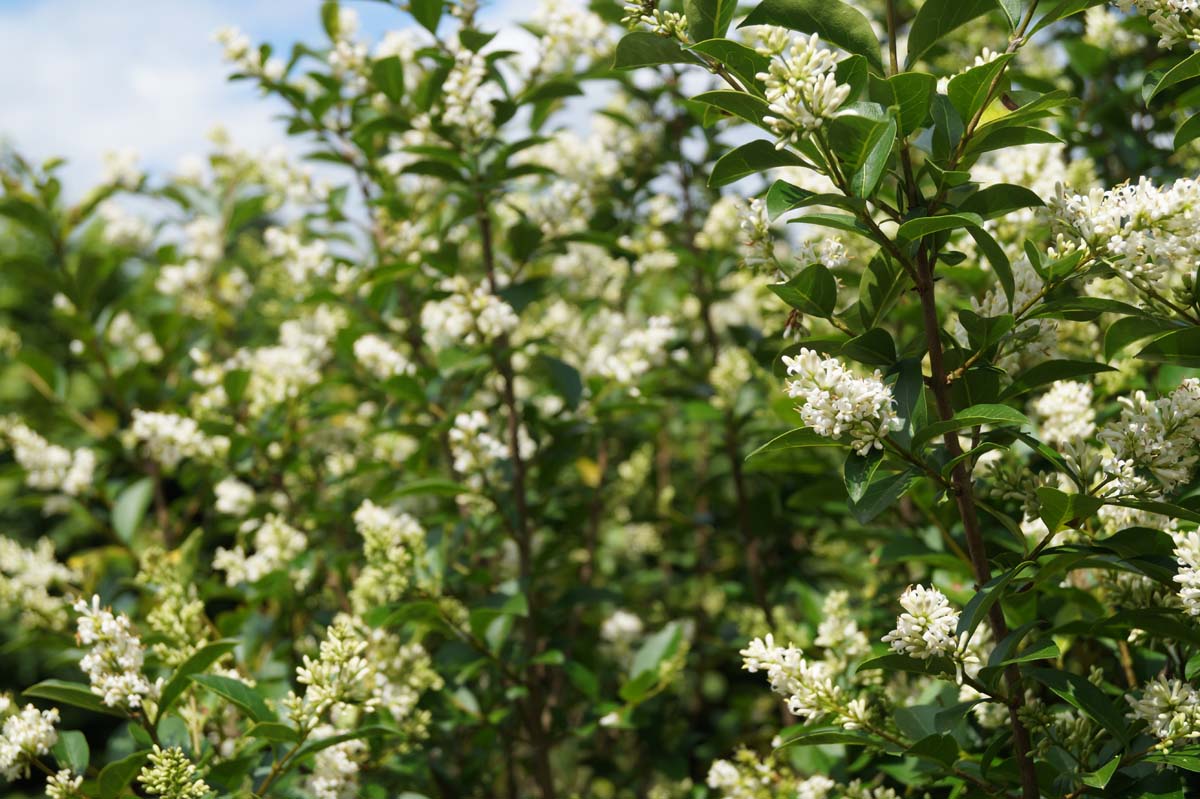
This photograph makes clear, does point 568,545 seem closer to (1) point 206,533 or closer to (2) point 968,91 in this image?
(1) point 206,533

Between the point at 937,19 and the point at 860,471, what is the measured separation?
2.21 ft

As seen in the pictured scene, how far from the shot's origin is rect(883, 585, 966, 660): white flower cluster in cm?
135

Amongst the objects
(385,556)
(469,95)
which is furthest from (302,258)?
(385,556)

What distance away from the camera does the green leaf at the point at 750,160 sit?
1381 millimetres

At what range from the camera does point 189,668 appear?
1.83 m

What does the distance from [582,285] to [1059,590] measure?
226cm

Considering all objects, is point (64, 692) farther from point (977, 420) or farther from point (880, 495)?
point (977, 420)

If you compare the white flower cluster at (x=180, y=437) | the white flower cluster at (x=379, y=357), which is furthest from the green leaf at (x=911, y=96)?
the white flower cluster at (x=180, y=437)

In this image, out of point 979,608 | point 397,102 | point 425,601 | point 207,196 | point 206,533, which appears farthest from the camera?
point 207,196

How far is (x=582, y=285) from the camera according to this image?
375 cm

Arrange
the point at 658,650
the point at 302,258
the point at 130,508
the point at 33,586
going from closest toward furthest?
the point at 658,650, the point at 33,586, the point at 302,258, the point at 130,508

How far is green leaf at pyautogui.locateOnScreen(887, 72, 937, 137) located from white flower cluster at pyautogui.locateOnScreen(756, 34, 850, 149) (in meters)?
0.09

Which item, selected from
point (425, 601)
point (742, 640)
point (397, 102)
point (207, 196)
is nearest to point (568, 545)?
point (742, 640)

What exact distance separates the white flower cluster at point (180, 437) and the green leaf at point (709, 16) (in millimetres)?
2202
